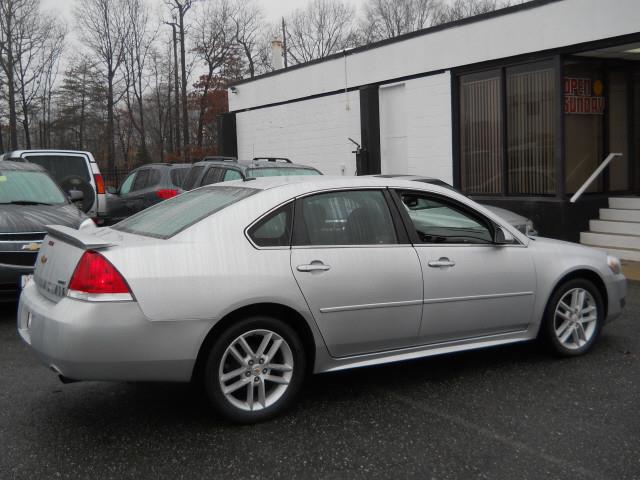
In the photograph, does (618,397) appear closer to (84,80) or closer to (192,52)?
(192,52)

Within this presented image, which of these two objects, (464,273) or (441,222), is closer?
(464,273)

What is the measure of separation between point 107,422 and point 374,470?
1709mm

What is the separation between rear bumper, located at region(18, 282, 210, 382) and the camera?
12.3 ft

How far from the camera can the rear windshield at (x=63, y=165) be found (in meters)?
12.3

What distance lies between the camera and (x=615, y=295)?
5.71 m

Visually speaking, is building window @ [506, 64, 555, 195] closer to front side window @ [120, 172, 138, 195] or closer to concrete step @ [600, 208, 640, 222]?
concrete step @ [600, 208, 640, 222]

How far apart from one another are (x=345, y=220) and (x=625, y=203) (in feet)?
30.5

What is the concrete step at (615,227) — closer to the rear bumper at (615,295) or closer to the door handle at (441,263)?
the rear bumper at (615,295)

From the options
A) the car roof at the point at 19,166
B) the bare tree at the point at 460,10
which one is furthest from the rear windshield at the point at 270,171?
the bare tree at the point at 460,10

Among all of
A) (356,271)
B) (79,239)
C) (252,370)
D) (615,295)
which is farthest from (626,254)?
(79,239)

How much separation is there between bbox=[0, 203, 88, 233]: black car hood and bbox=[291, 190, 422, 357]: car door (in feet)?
12.9

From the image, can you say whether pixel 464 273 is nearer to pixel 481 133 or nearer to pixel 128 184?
pixel 481 133

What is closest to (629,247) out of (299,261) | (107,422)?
(299,261)

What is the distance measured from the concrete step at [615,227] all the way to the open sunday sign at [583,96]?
206 cm
